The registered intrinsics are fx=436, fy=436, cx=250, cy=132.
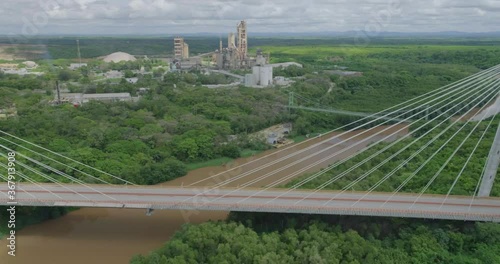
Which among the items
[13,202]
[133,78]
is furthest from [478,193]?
[133,78]

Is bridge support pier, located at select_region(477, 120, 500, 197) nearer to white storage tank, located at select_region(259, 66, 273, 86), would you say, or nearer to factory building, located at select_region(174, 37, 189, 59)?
white storage tank, located at select_region(259, 66, 273, 86)

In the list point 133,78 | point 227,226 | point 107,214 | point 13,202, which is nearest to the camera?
point 227,226

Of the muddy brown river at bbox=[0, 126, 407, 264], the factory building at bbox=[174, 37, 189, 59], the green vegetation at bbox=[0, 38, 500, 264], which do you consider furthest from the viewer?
the factory building at bbox=[174, 37, 189, 59]

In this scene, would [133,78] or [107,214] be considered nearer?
[107,214]

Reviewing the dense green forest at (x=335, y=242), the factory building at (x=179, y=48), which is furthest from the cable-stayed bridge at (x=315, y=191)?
the factory building at (x=179, y=48)

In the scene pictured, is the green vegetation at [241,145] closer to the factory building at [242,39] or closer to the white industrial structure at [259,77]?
the white industrial structure at [259,77]

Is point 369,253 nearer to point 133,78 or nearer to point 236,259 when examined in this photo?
point 236,259

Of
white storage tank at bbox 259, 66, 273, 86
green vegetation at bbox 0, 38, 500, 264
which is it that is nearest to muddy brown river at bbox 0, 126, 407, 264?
green vegetation at bbox 0, 38, 500, 264
